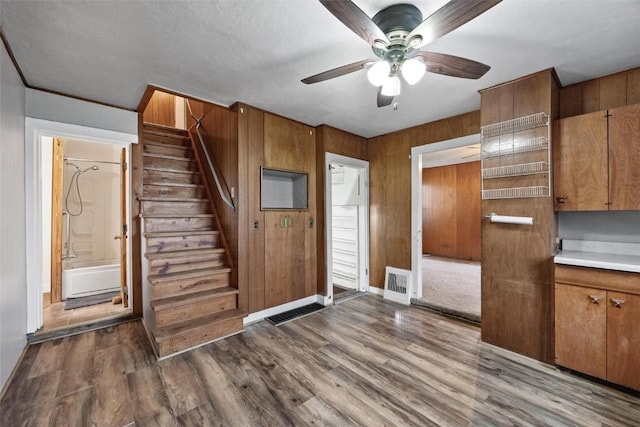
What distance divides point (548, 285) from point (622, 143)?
4.08ft

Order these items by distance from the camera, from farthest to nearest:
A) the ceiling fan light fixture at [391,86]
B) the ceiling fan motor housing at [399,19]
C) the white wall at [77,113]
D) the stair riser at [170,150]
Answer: the stair riser at [170,150] < the white wall at [77,113] < the ceiling fan light fixture at [391,86] < the ceiling fan motor housing at [399,19]

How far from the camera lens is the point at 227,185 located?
3.30 m

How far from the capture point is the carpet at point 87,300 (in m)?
3.50

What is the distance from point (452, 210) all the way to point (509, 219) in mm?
4788

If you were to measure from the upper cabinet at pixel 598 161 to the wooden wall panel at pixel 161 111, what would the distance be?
628cm

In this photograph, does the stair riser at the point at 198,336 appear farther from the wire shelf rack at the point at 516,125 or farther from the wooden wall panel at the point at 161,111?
the wooden wall panel at the point at 161,111

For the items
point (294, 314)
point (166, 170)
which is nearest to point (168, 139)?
point (166, 170)

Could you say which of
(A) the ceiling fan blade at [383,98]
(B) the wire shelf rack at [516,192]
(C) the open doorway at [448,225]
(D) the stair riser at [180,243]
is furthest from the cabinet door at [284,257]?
(B) the wire shelf rack at [516,192]

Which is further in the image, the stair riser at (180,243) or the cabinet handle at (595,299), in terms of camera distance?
the stair riser at (180,243)

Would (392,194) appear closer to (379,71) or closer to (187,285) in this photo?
(379,71)

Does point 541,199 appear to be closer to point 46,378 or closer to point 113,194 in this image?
point 46,378

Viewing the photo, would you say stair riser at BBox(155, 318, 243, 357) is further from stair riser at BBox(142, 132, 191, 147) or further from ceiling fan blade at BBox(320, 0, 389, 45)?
stair riser at BBox(142, 132, 191, 147)

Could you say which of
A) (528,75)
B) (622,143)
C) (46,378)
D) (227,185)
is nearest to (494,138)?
(528,75)

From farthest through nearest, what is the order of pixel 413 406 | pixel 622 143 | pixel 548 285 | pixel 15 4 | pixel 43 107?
pixel 43 107 < pixel 548 285 < pixel 622 143 < pixel 413 406 < pixel 15 4
